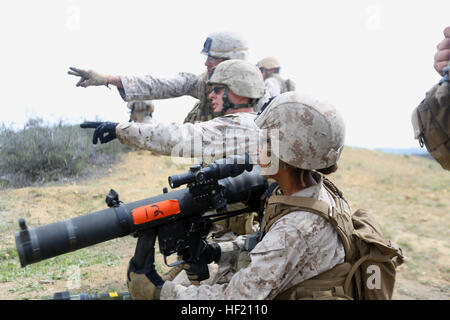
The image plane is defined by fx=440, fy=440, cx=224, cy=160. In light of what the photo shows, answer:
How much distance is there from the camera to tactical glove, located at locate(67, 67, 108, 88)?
4.47m

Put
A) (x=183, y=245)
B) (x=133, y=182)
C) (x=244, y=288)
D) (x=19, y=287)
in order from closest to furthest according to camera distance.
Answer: (x=244, y=288) → (x=183, y=245) → (x=19, y=287) → (x=133, y=182)

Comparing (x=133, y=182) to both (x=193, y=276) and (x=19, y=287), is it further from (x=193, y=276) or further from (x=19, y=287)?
(x=193, y=276)

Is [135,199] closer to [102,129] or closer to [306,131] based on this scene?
[102,129]

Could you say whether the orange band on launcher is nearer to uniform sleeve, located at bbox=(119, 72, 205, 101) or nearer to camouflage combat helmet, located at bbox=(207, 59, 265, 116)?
camouflage combat helmet, located at bbox=(207, 59, 265, 116)

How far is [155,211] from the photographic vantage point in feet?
7.99

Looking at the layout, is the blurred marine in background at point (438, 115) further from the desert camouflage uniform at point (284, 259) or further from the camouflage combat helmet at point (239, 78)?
the camouflage combat helmet at point (239, 78)

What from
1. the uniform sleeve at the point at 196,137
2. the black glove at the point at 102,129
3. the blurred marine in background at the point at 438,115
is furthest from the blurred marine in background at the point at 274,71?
the blurred marine in background at the point at 438,115

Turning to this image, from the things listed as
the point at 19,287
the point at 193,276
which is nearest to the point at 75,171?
the point at 19,287

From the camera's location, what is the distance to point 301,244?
7.13ft

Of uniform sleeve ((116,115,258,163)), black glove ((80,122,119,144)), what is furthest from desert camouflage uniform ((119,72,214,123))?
black glove ((80,122,119,144))

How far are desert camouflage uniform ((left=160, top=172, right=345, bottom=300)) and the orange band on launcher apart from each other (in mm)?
365

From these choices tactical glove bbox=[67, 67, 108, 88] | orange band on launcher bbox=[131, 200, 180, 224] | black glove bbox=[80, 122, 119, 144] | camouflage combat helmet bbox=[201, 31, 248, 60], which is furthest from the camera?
camouflage combat helmet bbox=[201, 31, 248, 60]

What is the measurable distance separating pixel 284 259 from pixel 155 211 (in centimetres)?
76
